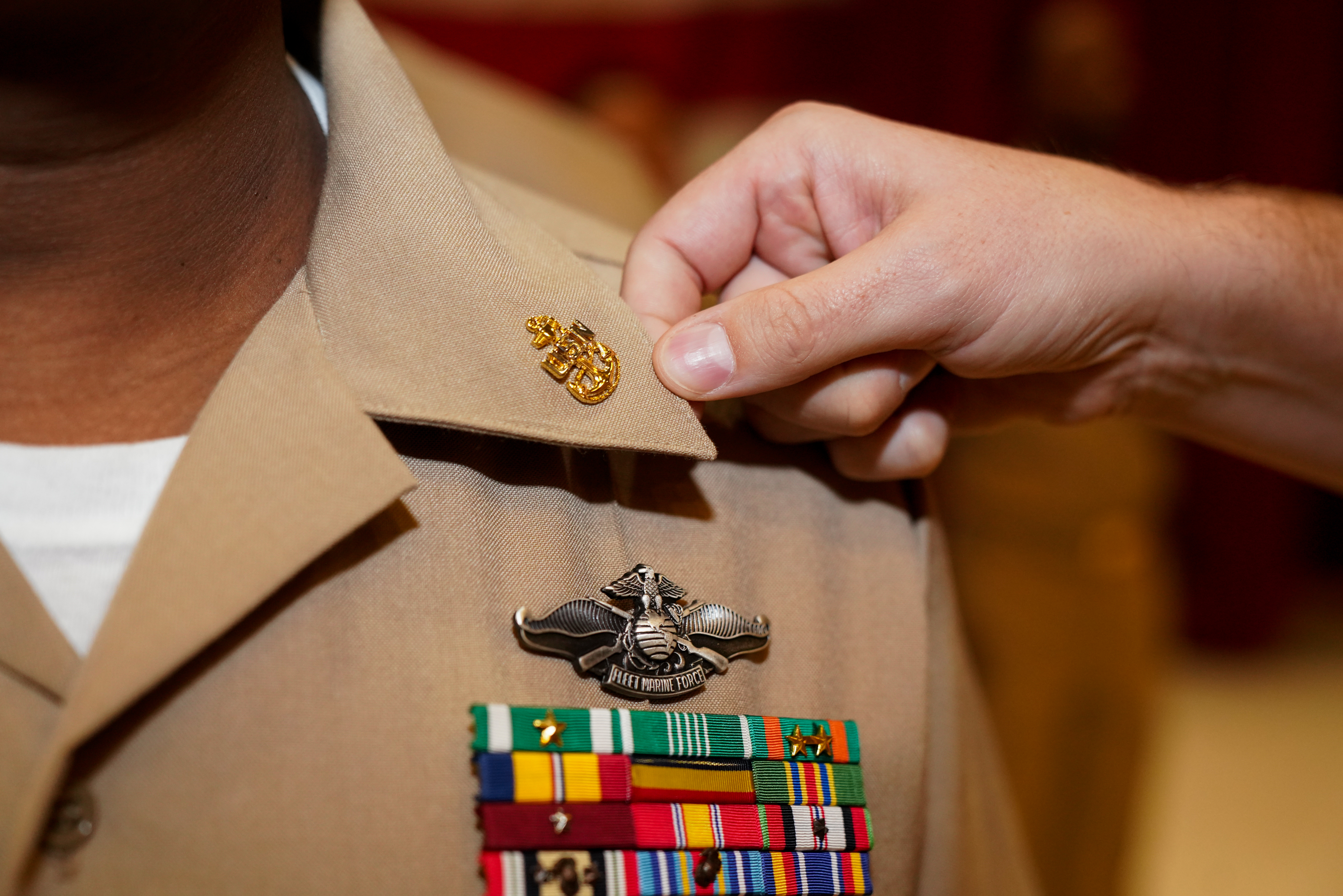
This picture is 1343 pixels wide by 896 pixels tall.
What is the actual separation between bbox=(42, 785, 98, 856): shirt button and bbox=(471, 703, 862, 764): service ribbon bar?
0.20 m

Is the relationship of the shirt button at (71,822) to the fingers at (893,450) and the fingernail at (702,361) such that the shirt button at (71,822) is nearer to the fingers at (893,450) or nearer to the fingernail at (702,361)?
the fingernail at (702,361)

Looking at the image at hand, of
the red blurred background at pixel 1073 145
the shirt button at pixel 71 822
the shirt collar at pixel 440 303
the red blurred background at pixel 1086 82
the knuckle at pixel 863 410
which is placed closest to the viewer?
the shirt button at pixel 71 822

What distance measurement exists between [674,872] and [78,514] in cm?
44

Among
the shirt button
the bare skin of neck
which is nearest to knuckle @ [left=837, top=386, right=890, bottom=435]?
the bare skin of neck

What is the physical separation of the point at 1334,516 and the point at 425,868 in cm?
328

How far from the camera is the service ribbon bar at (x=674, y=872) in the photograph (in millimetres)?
557

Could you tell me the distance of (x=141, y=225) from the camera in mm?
625

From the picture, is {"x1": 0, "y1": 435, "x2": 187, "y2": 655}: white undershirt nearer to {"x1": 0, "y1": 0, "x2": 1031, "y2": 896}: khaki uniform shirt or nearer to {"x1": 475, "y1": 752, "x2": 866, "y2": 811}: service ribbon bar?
{"x1": 0, "y1": 0, "x2": 1031, "y2": 896}: khaki uniform shirt

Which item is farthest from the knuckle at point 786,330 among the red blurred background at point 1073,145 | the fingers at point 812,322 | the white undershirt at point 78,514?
the red blurred background at point 1073,145

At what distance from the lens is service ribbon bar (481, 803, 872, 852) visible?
0.56 m

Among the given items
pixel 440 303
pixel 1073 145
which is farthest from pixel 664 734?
pixel 1073 145

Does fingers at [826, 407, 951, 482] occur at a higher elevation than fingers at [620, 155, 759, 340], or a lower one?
lower

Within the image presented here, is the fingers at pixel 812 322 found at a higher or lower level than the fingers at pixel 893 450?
higher

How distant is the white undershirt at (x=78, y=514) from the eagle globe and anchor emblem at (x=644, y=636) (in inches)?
9.8
